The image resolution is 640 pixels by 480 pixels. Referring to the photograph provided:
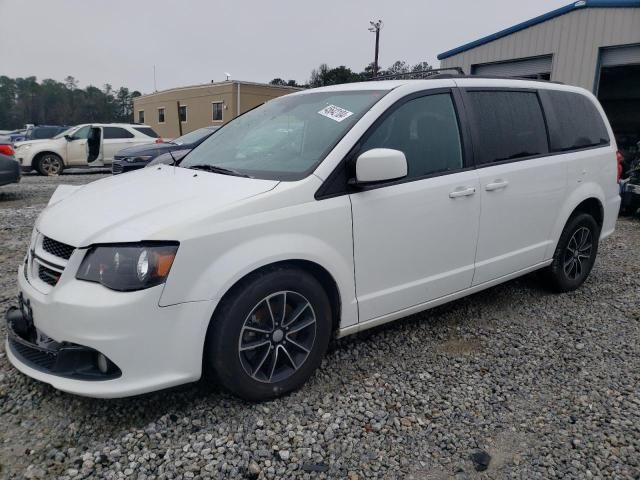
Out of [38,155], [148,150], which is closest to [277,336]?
[148,150]

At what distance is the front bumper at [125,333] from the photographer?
229 centimetres

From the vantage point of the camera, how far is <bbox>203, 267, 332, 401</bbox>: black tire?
2512 mm

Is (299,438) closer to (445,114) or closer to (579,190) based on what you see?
(445,114)

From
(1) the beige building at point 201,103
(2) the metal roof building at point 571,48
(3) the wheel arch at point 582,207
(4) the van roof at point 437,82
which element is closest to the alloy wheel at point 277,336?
(4) the van roof at point 437,82

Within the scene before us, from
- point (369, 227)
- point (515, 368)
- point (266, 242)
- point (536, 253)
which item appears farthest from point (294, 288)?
point (536, 253)

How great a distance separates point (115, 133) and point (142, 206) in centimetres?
1402

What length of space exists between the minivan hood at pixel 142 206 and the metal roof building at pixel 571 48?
10.8 meters

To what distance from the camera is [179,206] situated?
254cm

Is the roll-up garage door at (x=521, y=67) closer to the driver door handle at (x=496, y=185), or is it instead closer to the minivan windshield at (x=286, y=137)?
the driver door handle at (x=496, y=185)

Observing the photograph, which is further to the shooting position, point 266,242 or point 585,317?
point 585,317

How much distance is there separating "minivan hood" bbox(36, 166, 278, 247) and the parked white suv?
1251 centimetres

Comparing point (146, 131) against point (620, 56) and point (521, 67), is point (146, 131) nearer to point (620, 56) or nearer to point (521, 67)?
point (521, 67)

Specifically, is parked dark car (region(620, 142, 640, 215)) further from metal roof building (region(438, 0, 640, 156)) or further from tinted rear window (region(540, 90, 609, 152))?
tinted rear window (region(540, 90, 609, 152))

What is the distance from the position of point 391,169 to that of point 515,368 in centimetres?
152
